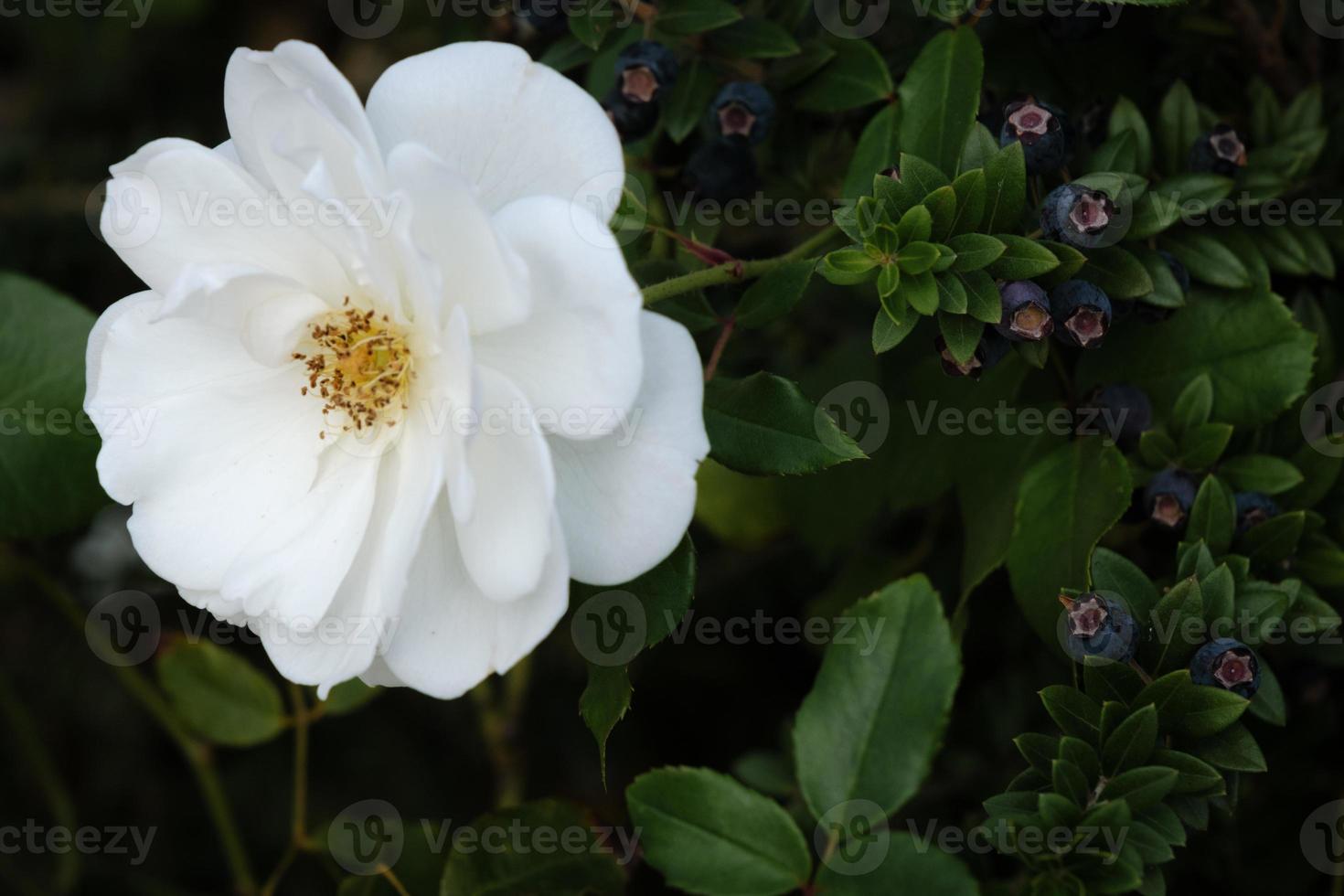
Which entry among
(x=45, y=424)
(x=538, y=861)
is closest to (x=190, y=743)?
(x=45, y=424)

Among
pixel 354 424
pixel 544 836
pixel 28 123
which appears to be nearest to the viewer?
pixel 354 424

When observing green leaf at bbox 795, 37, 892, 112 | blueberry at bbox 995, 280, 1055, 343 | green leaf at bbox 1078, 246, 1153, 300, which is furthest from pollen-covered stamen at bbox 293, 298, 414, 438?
green leaf at bbox 1078, 246, 1153, 300

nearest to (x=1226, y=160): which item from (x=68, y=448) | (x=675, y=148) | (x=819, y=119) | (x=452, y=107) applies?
(x=819, y=119)

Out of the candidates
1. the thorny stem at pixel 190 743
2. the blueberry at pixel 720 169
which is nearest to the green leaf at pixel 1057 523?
the blueberry at pixel 720 169

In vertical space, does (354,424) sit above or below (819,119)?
below

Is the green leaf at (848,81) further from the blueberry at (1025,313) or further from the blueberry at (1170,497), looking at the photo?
the blueberry at (1170,497)

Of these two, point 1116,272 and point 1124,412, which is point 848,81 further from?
point 1124,412

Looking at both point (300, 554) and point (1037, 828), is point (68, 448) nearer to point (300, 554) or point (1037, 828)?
point (300, 554)
